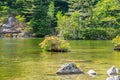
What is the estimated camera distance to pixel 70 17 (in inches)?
4823

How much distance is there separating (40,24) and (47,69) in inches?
3515

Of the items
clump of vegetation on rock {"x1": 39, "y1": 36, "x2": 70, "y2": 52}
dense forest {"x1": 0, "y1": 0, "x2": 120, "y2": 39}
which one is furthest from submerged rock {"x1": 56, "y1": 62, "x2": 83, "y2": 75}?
dense forest {"x1": 0, "y1": 0, "x2": 120, "y2": 39}

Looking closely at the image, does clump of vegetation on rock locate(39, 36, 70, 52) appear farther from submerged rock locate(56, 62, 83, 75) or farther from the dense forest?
the dense forest

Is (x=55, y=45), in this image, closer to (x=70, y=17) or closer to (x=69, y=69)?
(x=69, y=69)

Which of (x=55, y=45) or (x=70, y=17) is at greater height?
(x=55, y=45)

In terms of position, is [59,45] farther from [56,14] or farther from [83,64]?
[56,14]

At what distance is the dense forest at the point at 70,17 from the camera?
391 feet

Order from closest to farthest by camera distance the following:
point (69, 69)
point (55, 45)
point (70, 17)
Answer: point (69, 69) → point (55, 45) → point (70, 17)

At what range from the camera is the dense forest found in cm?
11919

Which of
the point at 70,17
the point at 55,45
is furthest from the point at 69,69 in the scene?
the point at 70,17

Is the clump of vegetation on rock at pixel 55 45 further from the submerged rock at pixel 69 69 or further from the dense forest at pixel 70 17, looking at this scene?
the dense forest at pixel 70 17

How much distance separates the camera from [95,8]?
12756 centimetres

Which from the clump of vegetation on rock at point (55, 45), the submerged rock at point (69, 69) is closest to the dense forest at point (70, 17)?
the clump of vegetation on rock at point (55, 45)

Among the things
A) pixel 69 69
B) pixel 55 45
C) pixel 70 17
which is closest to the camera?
pixel 69 69
